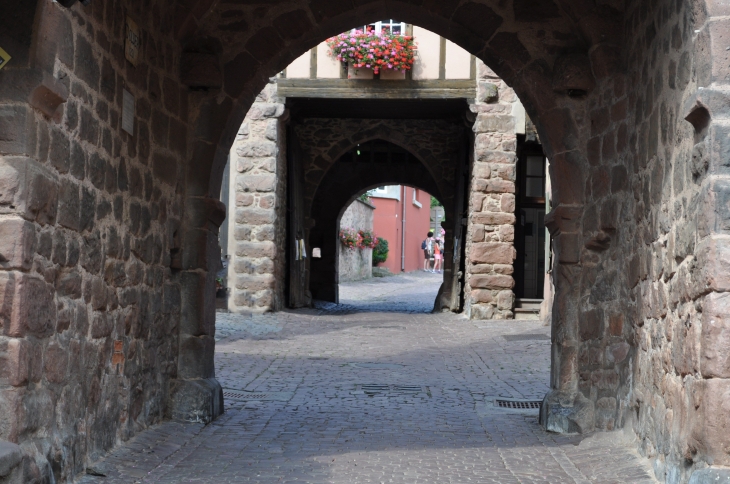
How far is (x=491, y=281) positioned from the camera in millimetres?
12766

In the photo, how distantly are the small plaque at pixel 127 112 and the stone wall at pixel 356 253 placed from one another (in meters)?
18.9

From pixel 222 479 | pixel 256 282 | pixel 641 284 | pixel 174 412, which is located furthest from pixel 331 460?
pixel 256 282

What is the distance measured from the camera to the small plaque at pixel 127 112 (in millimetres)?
4594

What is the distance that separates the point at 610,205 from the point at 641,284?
770mm

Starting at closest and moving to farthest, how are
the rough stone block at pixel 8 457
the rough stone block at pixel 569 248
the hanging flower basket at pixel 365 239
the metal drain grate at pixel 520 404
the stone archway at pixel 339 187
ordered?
the rough stone block at pixel 8 457
the rough stone block at pixel 569 248
the metal drain grate at pixel 520 404
the stone archway at pixel 339 187
the hanging flower basket at pixel 365 239

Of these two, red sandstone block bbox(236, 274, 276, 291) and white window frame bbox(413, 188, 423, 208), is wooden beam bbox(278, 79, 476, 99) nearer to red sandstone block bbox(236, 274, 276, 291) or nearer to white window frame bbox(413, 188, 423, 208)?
red sandstone block bbox(236, 274, 276, 291)

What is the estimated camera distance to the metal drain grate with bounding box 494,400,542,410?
6418mm

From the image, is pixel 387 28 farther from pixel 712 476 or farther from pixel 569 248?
pixel 712 476

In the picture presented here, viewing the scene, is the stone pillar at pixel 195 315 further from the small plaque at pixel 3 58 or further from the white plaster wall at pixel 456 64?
the white plaster wall at pixel 456 64

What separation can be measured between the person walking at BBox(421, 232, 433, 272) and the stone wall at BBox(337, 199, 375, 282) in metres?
4.87

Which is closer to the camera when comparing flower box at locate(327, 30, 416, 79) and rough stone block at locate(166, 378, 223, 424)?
rough stone block at locate(166, 378, 223, 424)

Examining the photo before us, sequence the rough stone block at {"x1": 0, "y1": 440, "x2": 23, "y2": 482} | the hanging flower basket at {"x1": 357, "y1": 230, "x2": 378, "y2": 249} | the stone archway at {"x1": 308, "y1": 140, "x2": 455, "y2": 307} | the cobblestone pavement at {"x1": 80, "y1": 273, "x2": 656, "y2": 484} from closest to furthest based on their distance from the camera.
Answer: the rough stone block at {"x1": 0, "y1": 440, "x2": 23, "y2": 482} < the cobblestone pavement at {"x1": 80, "y1": 273, "x2": 656, "y2": 484} < the stone archway at {"x1": 308, "y1": 140, "x2": 455, "y2": 307} < the hanging flower basket at {"x1": 357, "y1": 230, "x2": 378, "y2": 249}

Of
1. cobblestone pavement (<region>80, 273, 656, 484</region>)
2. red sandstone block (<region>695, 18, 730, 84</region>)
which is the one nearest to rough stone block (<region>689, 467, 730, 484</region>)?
cobblestone pavement (<region>80, 273, 656, 484</region>)

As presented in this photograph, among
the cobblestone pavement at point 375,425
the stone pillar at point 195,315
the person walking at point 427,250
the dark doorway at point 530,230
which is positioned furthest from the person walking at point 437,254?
the stone pillar at point 195,315
